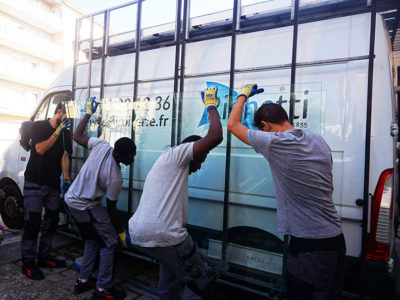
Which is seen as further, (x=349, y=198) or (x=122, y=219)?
(x=122, y=219)

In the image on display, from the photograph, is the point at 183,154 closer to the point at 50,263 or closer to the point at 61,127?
the point at 61,127

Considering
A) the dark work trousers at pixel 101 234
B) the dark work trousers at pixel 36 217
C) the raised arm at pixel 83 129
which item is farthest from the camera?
the dark work trousers at pixel 36 217

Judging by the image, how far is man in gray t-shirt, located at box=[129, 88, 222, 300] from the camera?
1.82m

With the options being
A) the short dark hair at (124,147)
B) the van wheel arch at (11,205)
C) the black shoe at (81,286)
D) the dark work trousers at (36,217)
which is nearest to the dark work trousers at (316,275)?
the short dark hair at (124,147)

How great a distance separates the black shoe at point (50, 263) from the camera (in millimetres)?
3293

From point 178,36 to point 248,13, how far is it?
73 centimetres

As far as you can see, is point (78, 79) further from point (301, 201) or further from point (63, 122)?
point (301, 201)

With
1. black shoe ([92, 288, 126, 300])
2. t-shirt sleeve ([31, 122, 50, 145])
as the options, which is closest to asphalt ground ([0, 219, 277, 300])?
black shoe ([92, 288, 126, 300])

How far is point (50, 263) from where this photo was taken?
130 inches

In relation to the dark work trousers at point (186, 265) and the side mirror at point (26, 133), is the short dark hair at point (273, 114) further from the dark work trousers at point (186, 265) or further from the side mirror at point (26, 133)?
the side mirror at point (26, 133)

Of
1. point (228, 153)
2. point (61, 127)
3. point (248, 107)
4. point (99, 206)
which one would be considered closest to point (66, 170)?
point (61, 127)

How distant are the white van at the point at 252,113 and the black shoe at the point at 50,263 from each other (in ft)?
3.49

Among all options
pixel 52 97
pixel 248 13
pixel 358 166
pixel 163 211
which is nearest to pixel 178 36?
pixel 248 13

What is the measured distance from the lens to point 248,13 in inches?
101
